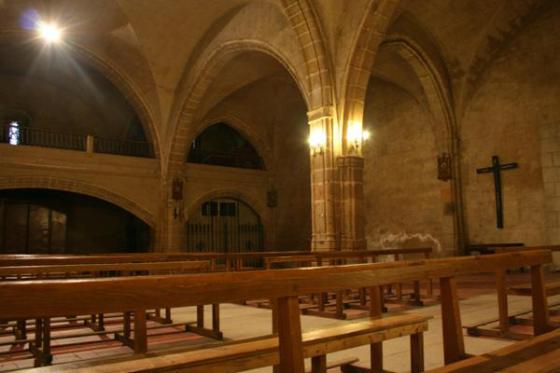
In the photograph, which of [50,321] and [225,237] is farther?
[225,237]

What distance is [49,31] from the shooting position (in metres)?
12.5

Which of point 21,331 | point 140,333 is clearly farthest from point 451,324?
point 21,331

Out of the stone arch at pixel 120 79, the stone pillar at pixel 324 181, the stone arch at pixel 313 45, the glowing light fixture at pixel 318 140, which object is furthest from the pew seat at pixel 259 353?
the stone arch at pixel 120 79

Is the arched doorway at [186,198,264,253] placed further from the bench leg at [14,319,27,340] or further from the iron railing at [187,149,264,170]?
the bench leg at [14,319,27,340]

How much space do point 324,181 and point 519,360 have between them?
6928 millimetres

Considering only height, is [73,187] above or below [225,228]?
above

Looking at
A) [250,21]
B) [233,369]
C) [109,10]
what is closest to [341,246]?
[250,21]

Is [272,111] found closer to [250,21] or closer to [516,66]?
[250,21]

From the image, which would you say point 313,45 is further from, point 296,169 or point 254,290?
point 254,290

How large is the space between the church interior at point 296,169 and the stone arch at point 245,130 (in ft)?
0.19

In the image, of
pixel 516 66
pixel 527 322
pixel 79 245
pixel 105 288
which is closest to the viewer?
pixel 105 288

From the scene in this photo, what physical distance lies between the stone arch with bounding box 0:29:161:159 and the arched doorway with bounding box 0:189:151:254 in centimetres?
391

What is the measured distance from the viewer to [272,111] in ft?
56.5

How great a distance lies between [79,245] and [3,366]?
557 inches
